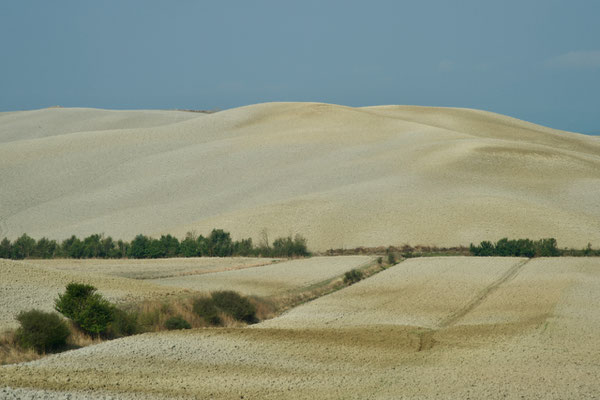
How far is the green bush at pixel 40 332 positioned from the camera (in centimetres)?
2158

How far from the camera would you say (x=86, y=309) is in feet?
80.2

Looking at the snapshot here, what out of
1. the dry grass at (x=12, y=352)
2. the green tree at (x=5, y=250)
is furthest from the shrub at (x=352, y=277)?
the green tree at (x=5, y=250)

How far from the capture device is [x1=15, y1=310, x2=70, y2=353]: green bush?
70.8 ft

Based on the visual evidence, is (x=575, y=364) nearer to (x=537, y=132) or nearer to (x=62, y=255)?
(x=62, y=255)

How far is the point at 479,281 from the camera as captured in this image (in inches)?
1497

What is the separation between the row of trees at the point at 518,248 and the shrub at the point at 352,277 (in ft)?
48.2

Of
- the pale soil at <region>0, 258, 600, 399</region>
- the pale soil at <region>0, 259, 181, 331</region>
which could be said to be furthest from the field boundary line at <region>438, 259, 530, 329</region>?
the pale soil at <region>0, 259, 181, 331</region>

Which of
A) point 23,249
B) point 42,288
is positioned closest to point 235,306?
point 42,288

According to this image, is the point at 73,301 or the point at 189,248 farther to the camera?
the point at 189,248

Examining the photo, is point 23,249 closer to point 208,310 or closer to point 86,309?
point 208,310

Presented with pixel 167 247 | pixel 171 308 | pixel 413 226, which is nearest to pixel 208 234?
pixel 167 247

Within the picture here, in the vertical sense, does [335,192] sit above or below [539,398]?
above

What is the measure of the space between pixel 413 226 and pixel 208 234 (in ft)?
55.2

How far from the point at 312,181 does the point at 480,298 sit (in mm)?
50289
